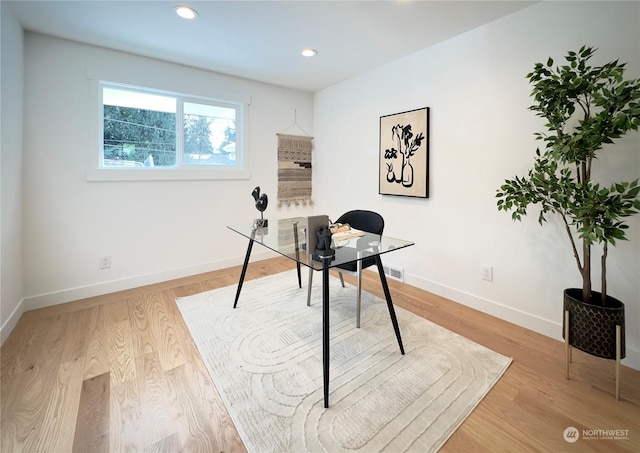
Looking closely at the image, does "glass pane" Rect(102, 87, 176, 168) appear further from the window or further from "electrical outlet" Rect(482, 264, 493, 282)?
"electrical outlet" Rect(482, 264, 493, 282)

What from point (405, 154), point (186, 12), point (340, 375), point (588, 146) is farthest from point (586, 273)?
point (186, 12)

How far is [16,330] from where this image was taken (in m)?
2.15

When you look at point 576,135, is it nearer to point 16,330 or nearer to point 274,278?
point 274,278

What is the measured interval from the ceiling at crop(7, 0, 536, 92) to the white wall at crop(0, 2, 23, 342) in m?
0.24

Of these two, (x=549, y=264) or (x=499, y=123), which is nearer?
(x=549, y=264)

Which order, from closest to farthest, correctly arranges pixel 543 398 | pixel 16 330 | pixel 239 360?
1. pixel 543 398
2. pixel 239 360
3. pixel 16 330

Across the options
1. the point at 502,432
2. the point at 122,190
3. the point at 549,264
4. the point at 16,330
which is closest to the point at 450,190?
the point at 549,264

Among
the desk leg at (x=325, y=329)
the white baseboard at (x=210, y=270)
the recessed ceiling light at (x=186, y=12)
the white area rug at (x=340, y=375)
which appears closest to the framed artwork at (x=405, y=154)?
the white baseboard at (x=210, y=270)

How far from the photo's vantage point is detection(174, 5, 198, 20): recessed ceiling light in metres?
2.05

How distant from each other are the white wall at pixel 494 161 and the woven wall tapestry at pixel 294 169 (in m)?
1.18

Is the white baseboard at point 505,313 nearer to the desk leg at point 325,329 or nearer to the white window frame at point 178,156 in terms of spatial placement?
the desk leg at point 325,329

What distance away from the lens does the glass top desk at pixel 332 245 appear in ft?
4.64

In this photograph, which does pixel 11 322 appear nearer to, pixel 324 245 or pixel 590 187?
pixel 324 245

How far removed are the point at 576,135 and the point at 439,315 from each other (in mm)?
1560
